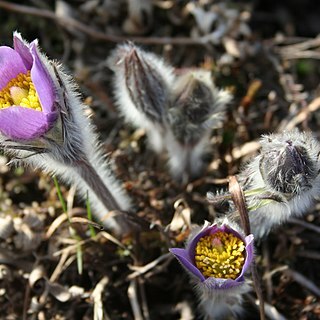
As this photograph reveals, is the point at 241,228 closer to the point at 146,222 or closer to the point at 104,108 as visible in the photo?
the point at 146,222

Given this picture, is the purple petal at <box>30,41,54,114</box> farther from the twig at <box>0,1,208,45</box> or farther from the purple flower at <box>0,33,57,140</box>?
the twig at <box>0,1,208,45</box>

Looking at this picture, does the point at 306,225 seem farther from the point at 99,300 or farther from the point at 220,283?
the point at 99,300

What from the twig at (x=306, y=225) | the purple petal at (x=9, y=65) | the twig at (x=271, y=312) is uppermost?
the purple petal at (x=9, y=65)

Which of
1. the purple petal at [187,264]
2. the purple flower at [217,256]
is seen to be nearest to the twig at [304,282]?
the purple flower at [217,256]

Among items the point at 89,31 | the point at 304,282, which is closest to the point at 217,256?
the point at 304,282

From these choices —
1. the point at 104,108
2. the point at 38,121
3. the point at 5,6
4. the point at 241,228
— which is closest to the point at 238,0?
the point at 104,108

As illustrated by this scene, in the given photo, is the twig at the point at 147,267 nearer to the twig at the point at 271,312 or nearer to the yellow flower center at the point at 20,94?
the twig at the point at 271,312
